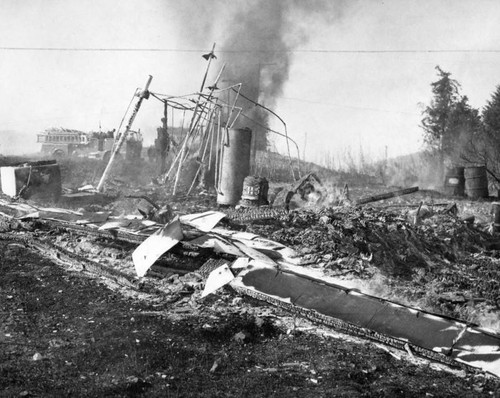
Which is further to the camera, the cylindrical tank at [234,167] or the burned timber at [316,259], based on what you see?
the cylindrical tank at [234,167]

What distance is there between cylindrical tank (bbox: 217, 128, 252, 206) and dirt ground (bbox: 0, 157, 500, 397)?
405 cm

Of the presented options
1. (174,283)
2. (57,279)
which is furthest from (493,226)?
(57,279)

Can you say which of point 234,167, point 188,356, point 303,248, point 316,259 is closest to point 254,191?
point 234,167

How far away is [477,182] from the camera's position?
14016 mm

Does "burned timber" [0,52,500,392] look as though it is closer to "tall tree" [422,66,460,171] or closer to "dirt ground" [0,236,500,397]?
"dirt ground" [0,236,500,397]

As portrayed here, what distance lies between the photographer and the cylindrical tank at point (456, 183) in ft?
47.9

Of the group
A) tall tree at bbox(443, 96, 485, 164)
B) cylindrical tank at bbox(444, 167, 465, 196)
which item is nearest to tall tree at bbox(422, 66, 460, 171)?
tall tree at bbox(443, 96, 485, 164)

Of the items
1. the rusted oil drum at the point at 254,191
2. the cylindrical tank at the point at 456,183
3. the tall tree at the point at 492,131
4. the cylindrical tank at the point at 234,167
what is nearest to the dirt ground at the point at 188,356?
the rusted oil drum at the point at 254,191

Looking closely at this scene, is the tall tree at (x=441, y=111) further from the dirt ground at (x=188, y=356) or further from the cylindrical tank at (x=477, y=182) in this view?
the dirt ground at (x=188, y=356)

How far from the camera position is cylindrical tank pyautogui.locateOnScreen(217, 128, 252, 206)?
1171 centimetres

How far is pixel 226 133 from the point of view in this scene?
11742 mm

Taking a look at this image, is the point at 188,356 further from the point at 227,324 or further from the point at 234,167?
the point at 234,167

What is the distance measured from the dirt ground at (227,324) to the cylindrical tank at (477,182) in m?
7.12

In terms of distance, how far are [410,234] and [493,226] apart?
3159mm
